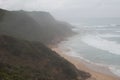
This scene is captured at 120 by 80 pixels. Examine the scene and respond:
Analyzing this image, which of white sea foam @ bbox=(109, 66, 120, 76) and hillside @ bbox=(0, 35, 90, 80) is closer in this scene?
hillside @ bbox=(0, 35, 90, 80)

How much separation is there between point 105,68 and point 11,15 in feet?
124

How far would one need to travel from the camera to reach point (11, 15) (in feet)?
228

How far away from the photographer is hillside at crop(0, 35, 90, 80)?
28.2 meters

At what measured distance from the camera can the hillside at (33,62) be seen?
2825 centimetres

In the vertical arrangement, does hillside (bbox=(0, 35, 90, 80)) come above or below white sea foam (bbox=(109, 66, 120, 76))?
below

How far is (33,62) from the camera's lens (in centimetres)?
3281

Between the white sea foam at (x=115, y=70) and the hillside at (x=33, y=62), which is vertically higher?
the white sea foam at (x=115, y=70)

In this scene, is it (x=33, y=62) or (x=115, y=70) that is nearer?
(x=33, y=62)

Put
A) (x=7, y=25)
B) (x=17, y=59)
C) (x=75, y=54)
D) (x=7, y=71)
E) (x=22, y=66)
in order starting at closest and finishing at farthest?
1. (x=7, y=71)
2. (x=22, y=66)
3. (x=17, y=59)
4. (x=75, y=54)
5. (x=7, y=25)

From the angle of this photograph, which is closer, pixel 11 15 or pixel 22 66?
pixel 22 66

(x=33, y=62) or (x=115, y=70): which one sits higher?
(x=115, y=70)

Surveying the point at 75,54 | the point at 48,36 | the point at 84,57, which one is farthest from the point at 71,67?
the point at 48,36

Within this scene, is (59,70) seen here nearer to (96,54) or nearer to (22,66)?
(22,66)

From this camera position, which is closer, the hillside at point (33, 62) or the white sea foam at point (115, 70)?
the hillside at point (33, 62)
